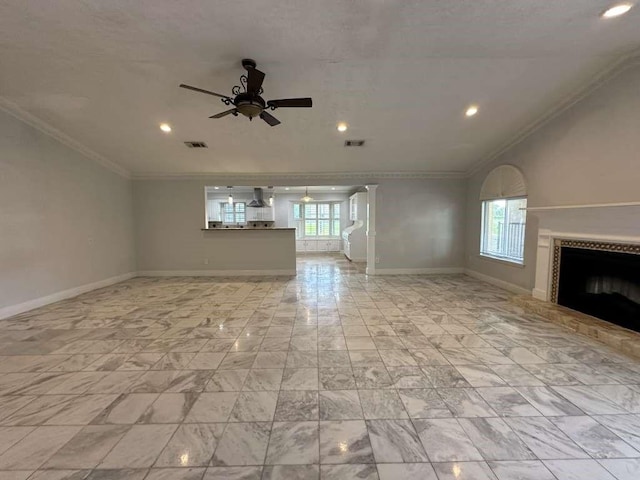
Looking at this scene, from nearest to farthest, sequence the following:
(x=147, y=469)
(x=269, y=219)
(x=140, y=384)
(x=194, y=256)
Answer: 1. (x=147, y=469)
2. (x=140, y=384)
3. (x=194, y=256)
4. (x=269, y=219)

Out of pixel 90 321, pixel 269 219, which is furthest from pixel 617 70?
pixel 269 219

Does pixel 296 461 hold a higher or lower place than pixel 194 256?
lower

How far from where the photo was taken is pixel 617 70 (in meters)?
3.17

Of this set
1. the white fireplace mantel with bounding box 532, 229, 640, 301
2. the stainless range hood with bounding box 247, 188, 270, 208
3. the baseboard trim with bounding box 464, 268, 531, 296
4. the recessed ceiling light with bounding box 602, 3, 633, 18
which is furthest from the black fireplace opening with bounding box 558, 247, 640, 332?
the stainless range hood with bounding box 247, 188, 270, 208

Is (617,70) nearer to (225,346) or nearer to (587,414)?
(587,414)

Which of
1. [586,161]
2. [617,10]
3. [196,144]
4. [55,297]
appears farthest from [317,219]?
[617,10]

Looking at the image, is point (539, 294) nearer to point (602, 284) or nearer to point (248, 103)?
point (602, 284)

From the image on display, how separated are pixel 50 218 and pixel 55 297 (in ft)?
4.33

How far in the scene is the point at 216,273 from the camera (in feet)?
22.2

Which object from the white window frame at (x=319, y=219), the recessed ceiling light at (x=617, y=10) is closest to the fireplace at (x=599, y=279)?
the recessed ceiling light at (x=617, y=10)

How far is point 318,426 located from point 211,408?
0.78 m

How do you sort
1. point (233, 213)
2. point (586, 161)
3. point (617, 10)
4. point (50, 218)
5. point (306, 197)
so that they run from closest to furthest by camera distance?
point (617, 10), point (586, 161), point (50, 218), point (306, 197), point (233, 213)

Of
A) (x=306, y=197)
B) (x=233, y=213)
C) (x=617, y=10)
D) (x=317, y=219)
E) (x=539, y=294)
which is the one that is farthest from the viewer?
(x=317, y=219)

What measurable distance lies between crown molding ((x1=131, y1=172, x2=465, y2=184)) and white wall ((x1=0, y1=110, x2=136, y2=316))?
3.16 ft
